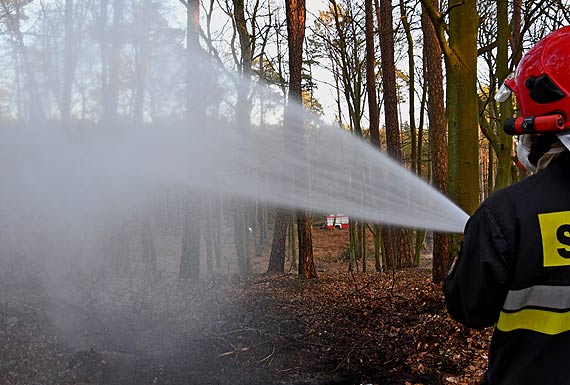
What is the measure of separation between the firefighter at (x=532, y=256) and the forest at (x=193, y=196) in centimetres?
359

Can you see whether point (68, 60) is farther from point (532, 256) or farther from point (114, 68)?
point (532, 256)

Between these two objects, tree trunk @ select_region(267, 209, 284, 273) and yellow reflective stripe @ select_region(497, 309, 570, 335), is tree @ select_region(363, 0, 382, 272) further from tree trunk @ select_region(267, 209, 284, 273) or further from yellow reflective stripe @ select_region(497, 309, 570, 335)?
yellow reflective stripe @ select_region(497, 309, 570, 335)

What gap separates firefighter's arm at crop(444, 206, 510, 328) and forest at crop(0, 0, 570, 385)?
3555mm

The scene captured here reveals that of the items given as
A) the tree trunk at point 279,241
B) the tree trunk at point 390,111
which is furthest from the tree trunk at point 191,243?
the tree trunk at point 390,111

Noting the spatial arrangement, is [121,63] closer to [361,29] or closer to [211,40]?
[211,40]

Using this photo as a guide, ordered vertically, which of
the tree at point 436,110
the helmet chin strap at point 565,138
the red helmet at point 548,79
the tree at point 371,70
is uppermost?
the tree at point 371,70

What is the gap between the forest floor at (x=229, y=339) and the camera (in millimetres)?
5215

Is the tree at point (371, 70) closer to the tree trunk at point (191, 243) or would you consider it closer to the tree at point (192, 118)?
the tree at point (192, 118)

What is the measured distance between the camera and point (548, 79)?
189cm

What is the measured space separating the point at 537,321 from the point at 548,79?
92 centimetres

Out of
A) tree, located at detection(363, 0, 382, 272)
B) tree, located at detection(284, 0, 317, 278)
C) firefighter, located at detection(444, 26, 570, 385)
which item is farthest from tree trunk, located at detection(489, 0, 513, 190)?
firefighter, located at detection(444, 26, 570, 385)

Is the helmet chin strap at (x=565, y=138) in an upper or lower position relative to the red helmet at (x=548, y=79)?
lower

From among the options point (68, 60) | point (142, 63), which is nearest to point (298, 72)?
point (142, 63)

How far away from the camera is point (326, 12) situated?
1795 cm
